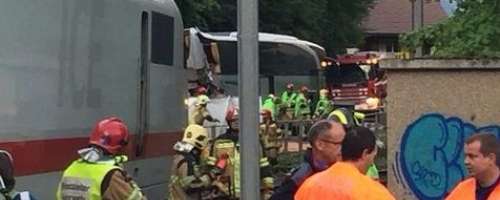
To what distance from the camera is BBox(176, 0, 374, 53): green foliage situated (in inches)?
1265

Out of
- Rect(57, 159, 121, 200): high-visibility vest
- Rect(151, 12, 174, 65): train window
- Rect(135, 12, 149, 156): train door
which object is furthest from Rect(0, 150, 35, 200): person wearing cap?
Rect(151, 12, 174, 65): train window

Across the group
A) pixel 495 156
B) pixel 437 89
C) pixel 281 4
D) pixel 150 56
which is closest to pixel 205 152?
pixel 150 56

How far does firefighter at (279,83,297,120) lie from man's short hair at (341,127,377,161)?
71.9 feet

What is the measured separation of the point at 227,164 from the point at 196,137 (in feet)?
Result: 1.93

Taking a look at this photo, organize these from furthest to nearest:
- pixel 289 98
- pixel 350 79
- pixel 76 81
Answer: pixel 350 79, pixel 289 98, pixel 76 81

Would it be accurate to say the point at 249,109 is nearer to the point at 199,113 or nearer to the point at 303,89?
the point at 199,113

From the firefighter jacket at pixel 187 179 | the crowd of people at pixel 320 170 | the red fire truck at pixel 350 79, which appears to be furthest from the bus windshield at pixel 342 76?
the crowd of people at pixel 320 170

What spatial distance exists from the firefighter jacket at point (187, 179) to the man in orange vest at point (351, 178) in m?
6.46

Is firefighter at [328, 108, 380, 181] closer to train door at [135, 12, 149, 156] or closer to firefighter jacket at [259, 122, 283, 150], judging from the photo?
train door at [135, 12, 149, 156]

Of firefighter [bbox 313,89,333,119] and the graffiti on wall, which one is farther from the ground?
firefighter [bbox 313,89,333,119]

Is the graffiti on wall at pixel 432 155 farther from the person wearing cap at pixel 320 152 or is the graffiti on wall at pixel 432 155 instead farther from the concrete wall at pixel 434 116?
the person wearing cap at pixel 320 152

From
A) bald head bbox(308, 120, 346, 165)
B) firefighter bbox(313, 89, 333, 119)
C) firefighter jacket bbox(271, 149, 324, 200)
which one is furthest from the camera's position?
firefighter bbox(313, 89, 333, 119)

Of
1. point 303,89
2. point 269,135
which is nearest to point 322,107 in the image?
point 303,89

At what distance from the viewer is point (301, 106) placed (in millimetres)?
29266
